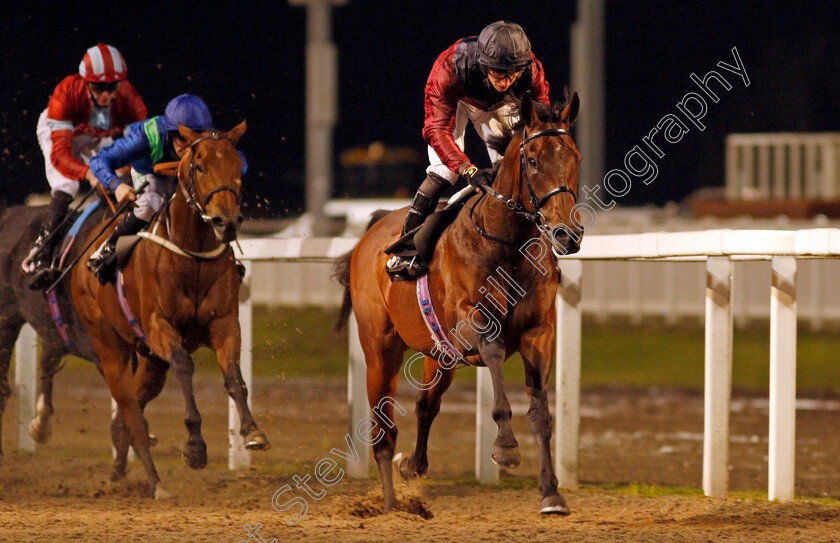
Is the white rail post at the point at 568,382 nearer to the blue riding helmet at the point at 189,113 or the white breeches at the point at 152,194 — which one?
the blue riding helmet at the point at 189,113

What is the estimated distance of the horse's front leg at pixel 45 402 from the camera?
7.20m

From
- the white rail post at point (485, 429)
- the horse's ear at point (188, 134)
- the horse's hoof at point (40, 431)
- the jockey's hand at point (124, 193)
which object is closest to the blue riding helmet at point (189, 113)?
the horse's ear at point (188, 134)

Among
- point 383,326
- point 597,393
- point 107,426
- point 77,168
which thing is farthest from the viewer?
point 597,393

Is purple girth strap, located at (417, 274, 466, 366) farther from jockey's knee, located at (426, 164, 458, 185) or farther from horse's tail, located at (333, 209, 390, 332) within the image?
horse's tail, located at (333, 209, 390, 332)

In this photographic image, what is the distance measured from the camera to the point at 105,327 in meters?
6.28

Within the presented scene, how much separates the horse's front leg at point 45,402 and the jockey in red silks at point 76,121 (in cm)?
72

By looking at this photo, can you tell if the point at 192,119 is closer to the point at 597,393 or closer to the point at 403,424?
the point at 403,424

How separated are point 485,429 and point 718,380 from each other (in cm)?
128

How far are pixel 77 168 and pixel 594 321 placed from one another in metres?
10.4

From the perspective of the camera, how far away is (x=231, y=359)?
555 cm

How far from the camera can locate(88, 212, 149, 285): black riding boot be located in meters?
6.02

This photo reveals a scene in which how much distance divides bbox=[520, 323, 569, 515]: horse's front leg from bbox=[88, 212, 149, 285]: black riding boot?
98.9 inches

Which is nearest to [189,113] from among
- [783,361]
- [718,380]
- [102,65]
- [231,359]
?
[102,65]

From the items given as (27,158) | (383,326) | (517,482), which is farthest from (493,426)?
(27,158)
